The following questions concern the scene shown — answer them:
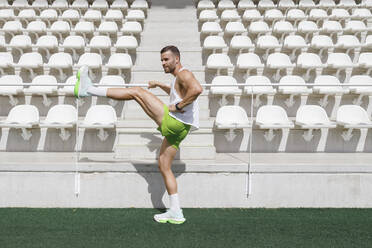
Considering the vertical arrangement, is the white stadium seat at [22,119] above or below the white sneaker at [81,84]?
below

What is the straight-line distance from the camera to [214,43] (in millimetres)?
7703

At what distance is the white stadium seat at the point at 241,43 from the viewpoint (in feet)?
24.2

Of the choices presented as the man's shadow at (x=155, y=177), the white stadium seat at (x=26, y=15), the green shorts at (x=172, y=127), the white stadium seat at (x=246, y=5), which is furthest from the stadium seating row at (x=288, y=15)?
the green shorts at (x=172, y=127)

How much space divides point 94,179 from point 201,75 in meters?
3.34

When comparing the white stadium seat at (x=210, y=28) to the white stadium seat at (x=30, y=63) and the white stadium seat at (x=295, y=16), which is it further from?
the white stadium seat at (x=30, y=63)

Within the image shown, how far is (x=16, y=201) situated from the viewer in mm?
4133

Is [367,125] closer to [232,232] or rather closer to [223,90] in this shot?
[223,90]

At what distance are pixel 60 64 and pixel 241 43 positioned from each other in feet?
10.8

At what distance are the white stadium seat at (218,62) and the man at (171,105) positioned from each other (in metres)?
3.10

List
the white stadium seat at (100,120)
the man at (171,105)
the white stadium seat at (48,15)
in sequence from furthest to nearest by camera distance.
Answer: the white stadium seat at (48,15), the white stadium seat at (100,120), the man at (171,105)

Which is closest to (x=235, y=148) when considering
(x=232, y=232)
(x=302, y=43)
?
(x=232, y=232)

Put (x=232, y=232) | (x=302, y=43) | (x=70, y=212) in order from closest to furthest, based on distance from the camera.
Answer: (x=232, y=232) → (x=70, y=212) → (x=302, y=43)

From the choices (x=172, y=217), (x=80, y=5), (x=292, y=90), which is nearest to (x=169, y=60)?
(x=172, y=217)

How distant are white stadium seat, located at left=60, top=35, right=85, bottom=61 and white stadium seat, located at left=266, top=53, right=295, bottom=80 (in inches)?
133
